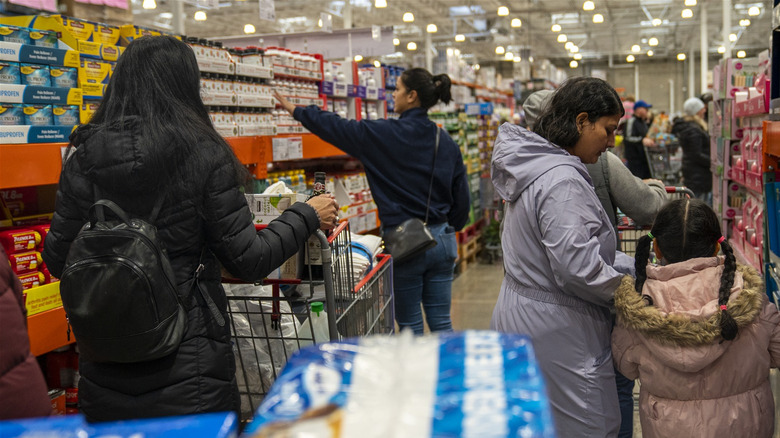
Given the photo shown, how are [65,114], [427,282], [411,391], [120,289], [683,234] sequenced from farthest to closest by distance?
[427,282] < [65,114] < [683,234] < [120,289] < [411,391]

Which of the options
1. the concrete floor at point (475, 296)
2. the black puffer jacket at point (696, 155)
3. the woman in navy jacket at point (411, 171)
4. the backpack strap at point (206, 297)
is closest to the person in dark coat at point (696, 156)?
the black puffer jacket at point (696, 155)

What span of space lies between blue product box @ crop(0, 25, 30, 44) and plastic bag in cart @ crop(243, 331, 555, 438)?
2.26m

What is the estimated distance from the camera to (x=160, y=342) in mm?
1827

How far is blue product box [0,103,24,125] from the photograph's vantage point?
2.58 meters

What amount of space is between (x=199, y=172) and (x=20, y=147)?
3.35 feet

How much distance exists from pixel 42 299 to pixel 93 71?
3.15 ft

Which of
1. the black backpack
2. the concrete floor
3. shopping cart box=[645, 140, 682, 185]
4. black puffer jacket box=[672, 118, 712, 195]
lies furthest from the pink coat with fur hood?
shopping cart box=[645, 140, 682, 185]

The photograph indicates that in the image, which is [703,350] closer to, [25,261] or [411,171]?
[411,171]

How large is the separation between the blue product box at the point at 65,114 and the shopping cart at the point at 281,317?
921 millimetres

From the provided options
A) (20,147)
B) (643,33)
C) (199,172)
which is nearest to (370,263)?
(199,172)

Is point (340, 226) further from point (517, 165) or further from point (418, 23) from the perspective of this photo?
point (418, 23)

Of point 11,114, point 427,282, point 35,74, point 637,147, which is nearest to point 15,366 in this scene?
point 11,114

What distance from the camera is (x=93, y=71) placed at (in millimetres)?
2992

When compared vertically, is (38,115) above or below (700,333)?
above
